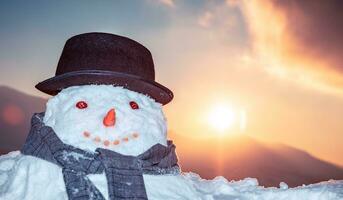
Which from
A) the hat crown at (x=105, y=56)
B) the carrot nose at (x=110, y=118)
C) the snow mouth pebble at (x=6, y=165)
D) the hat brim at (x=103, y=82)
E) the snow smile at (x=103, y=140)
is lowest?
the snow mouth pebble at (x=6, y=165)

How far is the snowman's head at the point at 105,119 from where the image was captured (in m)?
4.30

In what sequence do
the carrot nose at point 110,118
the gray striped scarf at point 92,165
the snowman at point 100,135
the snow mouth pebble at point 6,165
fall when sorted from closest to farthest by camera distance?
the gray striped scarf at point 92,165, the snowman at point 100,135, the carrot nose at point 110,118, the snow mouth pebble at point 6,165

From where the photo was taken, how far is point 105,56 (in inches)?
180

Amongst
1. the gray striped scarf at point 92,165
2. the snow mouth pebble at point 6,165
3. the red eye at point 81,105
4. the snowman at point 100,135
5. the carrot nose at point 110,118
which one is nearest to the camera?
the gray striped scarf at point 92,165

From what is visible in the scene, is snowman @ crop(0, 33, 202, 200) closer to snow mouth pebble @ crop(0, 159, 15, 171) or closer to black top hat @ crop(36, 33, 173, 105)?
black top hat @ crop(36, 33, 173, 105)

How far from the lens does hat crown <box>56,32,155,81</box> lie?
4555mm

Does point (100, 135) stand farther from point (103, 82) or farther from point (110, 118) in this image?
point (103, 82)

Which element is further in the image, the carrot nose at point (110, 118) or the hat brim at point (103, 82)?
the hat brim at point (103, 82)

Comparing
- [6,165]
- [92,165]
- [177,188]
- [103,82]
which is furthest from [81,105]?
[6,165]

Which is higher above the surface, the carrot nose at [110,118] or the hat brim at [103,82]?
the hat brim at [103,82]

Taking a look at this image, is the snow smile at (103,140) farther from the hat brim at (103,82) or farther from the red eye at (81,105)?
the hat brim at (103,82)

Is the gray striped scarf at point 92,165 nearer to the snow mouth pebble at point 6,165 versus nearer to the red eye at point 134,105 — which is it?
the red eye at point 134,105

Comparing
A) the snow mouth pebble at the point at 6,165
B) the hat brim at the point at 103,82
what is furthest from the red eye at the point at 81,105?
the snow mouth pebble at the point at 6,165

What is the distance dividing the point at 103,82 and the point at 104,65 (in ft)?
0.68
